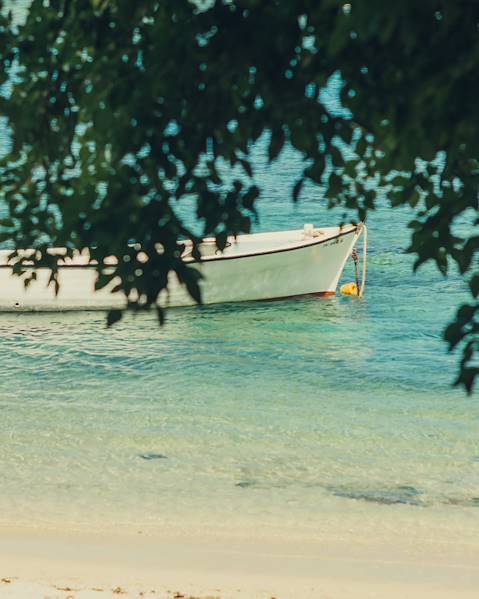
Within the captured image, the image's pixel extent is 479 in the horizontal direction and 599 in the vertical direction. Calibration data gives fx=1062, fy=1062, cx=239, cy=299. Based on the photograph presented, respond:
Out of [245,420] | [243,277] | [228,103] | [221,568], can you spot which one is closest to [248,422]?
[245,420]

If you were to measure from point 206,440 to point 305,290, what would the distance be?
11190 millimetres

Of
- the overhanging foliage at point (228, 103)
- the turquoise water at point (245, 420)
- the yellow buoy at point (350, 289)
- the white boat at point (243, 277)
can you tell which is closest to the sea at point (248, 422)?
the turquoise water at point (245, 420)

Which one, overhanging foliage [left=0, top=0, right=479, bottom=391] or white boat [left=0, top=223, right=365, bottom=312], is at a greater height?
overhanging foliage [left=0, top=0, right=479, bottom=391]

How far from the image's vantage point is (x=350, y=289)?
25500mm

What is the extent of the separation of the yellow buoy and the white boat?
0.91ft

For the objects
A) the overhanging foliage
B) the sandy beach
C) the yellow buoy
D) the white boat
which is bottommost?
the sandy beach

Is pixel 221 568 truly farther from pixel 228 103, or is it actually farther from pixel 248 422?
pixel 248 422

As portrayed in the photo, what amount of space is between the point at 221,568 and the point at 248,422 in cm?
601

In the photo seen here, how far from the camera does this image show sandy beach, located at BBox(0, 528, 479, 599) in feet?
27.7

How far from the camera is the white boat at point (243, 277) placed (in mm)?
23516

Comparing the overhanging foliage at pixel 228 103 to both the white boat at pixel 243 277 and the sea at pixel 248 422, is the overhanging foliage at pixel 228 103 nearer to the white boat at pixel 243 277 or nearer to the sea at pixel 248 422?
the sea at pixel 248 422

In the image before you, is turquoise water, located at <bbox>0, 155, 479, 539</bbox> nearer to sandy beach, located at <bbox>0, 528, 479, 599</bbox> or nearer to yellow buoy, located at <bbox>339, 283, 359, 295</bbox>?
yellow buoy, located at <bbox>339, 283, 359, 295</bbox>

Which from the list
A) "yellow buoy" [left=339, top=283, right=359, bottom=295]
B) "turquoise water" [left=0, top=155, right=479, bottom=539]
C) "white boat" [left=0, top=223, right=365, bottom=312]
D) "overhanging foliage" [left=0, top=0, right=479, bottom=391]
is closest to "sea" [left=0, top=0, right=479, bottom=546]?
"turquoise water" [left=0, top=155, right=479, bottom=539]

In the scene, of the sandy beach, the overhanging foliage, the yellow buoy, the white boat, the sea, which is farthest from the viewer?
the yellow buoy
